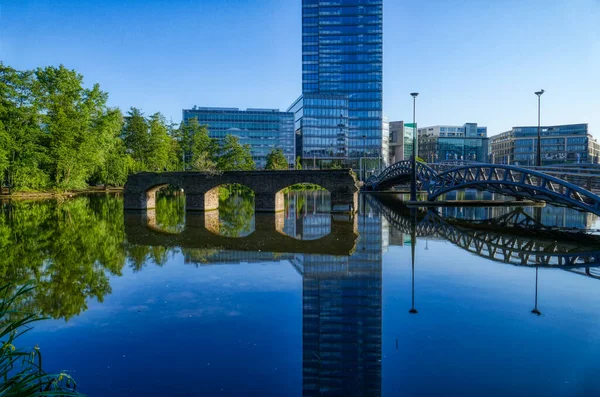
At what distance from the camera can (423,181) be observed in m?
46.1

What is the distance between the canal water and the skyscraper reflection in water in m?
0.04

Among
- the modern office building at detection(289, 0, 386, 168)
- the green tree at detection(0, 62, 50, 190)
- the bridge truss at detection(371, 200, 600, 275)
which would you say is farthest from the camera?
the modern office building at detection(289, 0, 386, 168)

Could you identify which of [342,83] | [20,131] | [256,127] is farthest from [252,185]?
[256,127]

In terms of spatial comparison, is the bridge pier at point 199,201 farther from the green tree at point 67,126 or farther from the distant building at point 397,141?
the distant building at point 397,141

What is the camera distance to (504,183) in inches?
1208

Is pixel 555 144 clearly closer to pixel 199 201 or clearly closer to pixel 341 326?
pixel 199 201

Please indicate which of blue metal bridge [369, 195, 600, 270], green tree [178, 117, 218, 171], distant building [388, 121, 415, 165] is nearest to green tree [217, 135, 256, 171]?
green tree [178, 117, 218, 171]

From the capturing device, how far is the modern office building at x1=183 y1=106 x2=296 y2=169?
115m

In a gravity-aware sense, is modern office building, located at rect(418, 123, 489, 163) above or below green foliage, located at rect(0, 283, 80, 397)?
above

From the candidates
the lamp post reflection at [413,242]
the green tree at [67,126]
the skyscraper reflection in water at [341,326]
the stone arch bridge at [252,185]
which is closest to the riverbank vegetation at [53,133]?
the green tree at [67,126]

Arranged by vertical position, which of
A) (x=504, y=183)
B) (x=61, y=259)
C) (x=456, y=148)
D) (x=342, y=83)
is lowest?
(x=61, y=259)

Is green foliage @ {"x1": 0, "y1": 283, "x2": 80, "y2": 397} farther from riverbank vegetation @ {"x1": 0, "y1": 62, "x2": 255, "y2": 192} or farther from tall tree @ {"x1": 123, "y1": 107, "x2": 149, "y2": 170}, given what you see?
tall tree @ {"x1": 123, "y1": 107, "x2": 149, "y2": 170}

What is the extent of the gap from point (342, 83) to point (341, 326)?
10058 cm

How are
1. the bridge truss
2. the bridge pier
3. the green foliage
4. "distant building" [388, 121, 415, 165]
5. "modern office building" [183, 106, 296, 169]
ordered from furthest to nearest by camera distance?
1. "distant building" [388, 121, 415, 165]
2. "modern office building" [183, 106, 296, 169]
3. the bridge pier
4. the bridge truss
5. the green foliage
